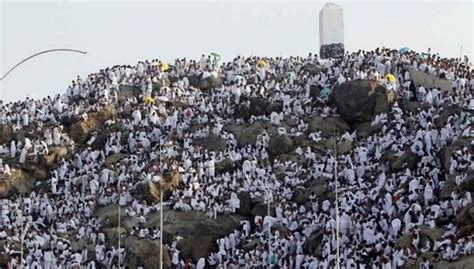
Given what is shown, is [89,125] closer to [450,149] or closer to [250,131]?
[250,131]

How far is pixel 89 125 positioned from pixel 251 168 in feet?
42.9

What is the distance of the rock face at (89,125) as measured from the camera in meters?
53.4

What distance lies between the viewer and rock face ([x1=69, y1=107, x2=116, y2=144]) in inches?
2104

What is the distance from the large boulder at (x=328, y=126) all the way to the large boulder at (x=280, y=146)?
6.04 ft

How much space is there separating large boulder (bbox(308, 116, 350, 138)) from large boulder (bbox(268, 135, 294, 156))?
184 cm

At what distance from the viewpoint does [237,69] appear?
197 feet

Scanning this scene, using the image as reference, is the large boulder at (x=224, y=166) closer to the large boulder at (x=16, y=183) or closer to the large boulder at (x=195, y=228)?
the large boulder at (x=195, y=228)

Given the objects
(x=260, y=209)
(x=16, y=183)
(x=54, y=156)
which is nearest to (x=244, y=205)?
(x=260, y=209)

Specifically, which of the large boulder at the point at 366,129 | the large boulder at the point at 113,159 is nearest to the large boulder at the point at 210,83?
the large boulder at the point at 113,159

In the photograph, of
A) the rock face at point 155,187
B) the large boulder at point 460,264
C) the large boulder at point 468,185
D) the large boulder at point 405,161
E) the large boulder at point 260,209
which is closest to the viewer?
the large boulder at point 460,264

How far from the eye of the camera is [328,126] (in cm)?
4850

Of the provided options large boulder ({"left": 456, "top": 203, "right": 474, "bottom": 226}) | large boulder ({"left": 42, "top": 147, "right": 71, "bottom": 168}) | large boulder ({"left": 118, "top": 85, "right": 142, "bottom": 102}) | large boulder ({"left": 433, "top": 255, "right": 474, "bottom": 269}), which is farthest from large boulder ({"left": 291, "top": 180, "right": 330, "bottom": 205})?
large boulder ({"left": 118, "top": 85, "right": 142, "bottom": 102})

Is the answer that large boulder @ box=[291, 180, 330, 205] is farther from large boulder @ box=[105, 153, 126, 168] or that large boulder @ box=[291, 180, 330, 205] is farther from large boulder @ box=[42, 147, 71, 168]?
large boulder @ box=[42, 147, 71, 168]

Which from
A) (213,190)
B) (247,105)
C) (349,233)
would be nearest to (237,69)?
(247,105)
